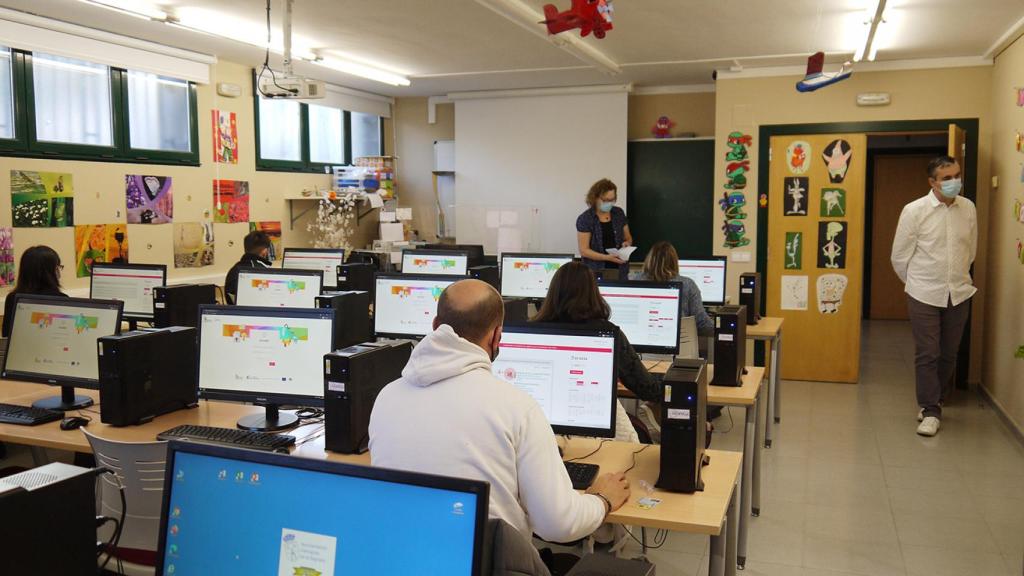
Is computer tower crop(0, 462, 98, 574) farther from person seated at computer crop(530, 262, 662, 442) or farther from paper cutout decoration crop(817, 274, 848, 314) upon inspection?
paper cutout decoration crop(817, 274, 848, 314)

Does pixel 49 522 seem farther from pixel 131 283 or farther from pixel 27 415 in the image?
pixel 131 283

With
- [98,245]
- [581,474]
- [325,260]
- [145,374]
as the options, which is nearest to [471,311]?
[581,474]

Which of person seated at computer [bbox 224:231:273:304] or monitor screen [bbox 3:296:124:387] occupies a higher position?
person seated at computer [bbox 224:231:273:304]

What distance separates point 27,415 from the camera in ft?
12.1

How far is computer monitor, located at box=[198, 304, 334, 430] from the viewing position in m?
3.40

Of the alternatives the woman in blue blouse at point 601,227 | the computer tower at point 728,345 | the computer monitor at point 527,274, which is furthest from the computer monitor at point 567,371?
the woman in blue blouse at point 601,227

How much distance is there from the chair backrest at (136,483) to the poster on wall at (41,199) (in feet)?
13.4

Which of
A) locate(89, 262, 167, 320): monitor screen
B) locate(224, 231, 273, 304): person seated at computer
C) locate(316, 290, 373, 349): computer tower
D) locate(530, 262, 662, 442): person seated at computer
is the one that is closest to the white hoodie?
locate(530, 262, 662, 442): person seated at computer

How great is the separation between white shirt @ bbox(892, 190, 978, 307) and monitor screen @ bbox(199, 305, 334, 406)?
4.60 metres

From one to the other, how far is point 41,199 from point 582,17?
4682 mm

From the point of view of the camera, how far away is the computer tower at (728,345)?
4.13m

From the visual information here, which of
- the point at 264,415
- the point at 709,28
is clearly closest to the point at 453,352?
the point at 264,415

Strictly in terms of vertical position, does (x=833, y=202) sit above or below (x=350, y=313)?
above

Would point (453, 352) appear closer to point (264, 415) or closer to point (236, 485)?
point (236, 485)
